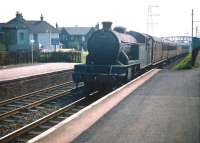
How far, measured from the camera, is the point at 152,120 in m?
11.9

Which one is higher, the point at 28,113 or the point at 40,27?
the point at 40,27

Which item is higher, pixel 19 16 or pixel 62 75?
pixel 19 16

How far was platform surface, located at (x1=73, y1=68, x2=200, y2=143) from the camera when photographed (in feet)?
32.4

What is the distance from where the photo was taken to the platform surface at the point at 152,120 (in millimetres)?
9867

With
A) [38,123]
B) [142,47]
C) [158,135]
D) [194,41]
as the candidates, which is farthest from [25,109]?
[194,41]

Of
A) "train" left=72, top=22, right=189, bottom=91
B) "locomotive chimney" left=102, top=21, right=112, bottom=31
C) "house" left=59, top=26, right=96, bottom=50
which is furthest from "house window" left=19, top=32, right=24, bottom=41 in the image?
"locomotive chimney" left=102, top=21, right=112, bottom=31

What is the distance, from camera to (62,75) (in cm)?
2872

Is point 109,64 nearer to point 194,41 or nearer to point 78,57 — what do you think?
point 194,41

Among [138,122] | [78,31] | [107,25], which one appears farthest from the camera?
[78,31]

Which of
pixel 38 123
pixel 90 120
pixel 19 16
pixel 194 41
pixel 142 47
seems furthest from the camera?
pixel 19 16

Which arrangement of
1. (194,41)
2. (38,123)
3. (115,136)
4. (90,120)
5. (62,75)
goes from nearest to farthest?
1. (115,136)
2. (90,120)
3. (38,123)
4. (62,75)
5. (194,41)

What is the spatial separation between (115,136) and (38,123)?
3.85 m

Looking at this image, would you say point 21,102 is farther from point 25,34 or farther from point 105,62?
point 25,34

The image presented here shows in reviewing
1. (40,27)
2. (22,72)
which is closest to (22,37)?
(40,27)
